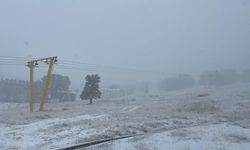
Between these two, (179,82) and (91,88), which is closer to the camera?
(91,88)

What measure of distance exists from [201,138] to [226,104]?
20.8 m

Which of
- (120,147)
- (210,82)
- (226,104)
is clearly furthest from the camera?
(210,82)

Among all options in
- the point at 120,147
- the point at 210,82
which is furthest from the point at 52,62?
the point at 210,82

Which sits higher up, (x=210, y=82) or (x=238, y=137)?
(x=210, y=82)

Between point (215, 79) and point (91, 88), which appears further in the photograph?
point (215, 79)

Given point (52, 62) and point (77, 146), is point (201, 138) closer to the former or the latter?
point (77, 146)

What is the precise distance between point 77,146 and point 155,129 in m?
6.37

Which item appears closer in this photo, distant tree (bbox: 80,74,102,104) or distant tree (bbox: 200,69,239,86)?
distant tree (bbox: 80,74,102,104)

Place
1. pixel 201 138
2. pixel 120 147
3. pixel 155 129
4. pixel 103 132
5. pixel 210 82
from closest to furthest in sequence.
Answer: pixel 120 147
pixel 201 138
pixel 103 132
pixel 155 129
pixel 210 82

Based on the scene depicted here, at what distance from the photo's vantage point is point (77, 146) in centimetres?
1591

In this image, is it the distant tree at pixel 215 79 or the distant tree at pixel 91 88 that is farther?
the distant tree at pixel 215 79

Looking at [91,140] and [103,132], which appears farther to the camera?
[103,132]

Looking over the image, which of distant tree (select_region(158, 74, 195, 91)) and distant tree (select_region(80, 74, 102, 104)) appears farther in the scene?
distant tree (select_region(158, 74, 195, 91))

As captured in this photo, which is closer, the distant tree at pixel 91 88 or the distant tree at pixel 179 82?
the distant tree at pixel 91 88
